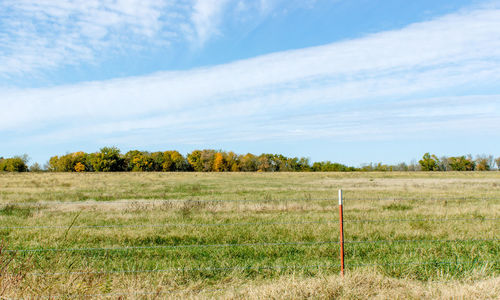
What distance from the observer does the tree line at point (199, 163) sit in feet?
418

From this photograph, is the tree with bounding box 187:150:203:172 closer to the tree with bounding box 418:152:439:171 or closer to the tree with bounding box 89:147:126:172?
the tree with bounding box 89:147:126:172

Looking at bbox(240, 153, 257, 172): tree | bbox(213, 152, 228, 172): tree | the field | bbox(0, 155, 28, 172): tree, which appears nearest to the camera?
the field

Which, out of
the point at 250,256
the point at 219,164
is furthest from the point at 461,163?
the point at 250,256

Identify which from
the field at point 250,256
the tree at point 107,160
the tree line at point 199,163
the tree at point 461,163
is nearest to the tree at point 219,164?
Answer: the tree line at point 199,163

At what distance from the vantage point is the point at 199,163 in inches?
5620

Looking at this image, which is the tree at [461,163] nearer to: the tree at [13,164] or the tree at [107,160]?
the tree at [107,160]

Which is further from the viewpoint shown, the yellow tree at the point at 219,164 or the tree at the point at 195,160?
the tree at the point at 195,160

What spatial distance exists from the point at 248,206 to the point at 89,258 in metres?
8.93

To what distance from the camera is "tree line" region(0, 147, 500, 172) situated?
12731 centimetres

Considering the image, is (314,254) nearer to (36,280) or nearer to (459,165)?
(36,280)

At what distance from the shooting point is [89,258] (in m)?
8.20

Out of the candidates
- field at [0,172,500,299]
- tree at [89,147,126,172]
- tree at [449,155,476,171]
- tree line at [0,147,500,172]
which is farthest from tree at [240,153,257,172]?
field at [0,172,500,299]

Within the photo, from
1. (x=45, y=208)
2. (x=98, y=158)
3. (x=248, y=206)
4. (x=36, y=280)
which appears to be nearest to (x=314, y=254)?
(x=36, y=280)

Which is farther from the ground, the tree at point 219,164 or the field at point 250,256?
the tree at point 219,164
